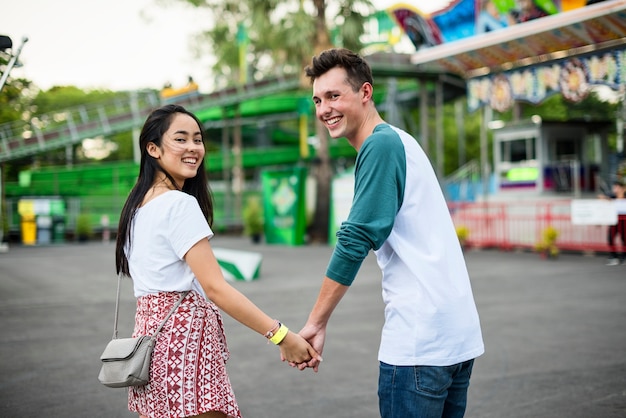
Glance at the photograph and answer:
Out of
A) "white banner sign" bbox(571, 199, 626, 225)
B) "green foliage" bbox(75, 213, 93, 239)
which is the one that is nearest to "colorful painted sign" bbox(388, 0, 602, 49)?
"white banner sign" bbox(571, 199, 626, 225)

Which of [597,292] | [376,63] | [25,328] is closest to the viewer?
[25,328]

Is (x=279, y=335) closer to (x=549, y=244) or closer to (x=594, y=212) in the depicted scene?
(x=594, y=212)

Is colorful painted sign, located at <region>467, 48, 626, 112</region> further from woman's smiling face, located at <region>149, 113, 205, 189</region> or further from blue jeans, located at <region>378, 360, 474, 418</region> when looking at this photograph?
blue jeans, located at <region>378, 360, 474, 418</region>

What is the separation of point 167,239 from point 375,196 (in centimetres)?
81

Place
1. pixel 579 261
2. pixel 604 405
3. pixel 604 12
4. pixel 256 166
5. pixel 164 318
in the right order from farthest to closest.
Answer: pixel 256 166, pixel 604 12, pixel 579 261, pixel 604 405, pixel 164 318

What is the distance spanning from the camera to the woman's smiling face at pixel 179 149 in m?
2.75

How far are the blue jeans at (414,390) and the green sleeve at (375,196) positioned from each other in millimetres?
408

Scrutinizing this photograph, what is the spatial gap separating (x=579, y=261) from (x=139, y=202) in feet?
46.9

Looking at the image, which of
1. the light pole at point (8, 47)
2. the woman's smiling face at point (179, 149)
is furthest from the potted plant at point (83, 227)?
the woman's smiling face at point (179, 149)

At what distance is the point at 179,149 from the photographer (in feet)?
9.03

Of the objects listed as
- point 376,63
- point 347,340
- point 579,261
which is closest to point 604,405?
point 347,340

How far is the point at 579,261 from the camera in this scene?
1537 cm

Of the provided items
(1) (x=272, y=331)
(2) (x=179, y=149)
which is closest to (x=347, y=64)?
(2) (x=179, y=149)

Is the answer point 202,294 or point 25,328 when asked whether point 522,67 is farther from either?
point 202,294
